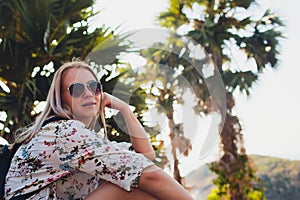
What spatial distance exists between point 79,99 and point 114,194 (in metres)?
A: 0.45

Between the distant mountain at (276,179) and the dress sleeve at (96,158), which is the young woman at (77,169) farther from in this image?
the distant mountain at (276,179)

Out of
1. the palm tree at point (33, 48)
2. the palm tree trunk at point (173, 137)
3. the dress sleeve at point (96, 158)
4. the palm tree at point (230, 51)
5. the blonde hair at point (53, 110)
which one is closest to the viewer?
the dress sleeve at point (96, 158)

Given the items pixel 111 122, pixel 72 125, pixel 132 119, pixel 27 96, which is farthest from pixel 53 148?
pixel 27 96

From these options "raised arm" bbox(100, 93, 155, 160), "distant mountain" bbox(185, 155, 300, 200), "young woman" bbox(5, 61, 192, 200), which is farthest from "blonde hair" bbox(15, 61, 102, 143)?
"distant mountain" bbox(185, 155, 300, 200)

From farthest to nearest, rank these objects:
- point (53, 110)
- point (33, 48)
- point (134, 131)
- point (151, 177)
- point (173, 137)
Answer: point (173, 137)
point (33, 48)
point (134, 131)
point (53, 110)
point (151, 177)

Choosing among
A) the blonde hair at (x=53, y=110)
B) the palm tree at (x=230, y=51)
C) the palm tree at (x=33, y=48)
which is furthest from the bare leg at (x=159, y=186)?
the palm tree at (x=230, y=51)

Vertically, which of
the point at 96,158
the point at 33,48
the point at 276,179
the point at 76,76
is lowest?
the point at 276,179

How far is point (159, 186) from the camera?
1.44 metres

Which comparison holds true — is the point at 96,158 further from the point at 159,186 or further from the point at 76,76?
the point at 76,76

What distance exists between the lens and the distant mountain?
2220 cm

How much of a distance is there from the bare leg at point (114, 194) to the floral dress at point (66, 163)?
0.03 metres

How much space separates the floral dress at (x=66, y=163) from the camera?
1438 mm

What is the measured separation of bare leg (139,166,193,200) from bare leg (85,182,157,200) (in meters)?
0.03

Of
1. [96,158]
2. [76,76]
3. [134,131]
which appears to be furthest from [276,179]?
[96,158]
